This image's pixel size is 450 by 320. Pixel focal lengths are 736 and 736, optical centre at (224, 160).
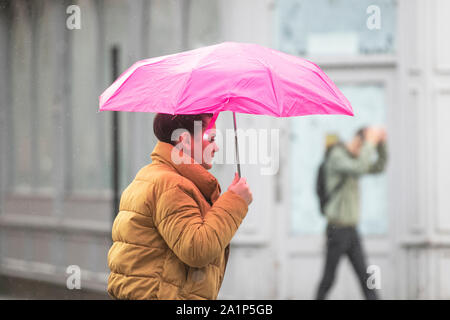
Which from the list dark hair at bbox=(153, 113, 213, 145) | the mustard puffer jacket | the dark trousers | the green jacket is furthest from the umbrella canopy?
the dark trousers

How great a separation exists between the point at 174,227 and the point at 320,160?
5157 millimetres

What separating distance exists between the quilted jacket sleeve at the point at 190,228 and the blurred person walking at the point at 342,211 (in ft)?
14.2

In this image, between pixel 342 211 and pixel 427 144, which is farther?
pixel 427 144

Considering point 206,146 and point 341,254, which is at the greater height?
point 206,146

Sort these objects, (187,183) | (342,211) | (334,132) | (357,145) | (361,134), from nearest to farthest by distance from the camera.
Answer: (187,183) < (342,211) < (357,145) < (361,134) < (334,132)

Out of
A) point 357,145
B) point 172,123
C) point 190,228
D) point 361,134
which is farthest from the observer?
point 361,134

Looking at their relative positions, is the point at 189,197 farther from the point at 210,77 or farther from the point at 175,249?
the point at 210,77

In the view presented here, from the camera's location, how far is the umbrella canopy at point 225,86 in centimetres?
302

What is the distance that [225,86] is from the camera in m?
3.04

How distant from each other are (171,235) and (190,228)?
83mm

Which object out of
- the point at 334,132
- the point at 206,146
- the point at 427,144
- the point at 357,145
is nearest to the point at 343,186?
the point at 357,145

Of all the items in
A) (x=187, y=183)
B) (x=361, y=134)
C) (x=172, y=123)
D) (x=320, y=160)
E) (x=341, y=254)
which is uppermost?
(x=361, y=134)

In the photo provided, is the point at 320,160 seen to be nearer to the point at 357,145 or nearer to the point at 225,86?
the point at 357,145

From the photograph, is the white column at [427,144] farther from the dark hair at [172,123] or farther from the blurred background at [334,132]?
the dark hair at [172,123]
